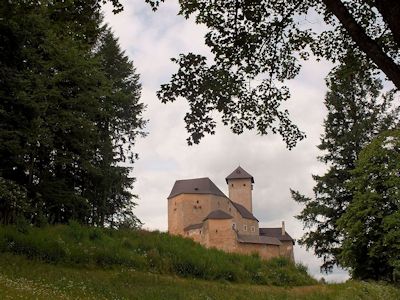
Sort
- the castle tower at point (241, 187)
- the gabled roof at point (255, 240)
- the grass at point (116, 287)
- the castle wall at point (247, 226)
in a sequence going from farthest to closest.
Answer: the castle tower at point (241, 187) → the castle wall at point (247, 226) → the gabled roof at point (255, 240) → the grass at point (116, 287)

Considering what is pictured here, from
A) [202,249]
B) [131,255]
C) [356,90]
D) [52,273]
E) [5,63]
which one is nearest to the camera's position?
[52,273]

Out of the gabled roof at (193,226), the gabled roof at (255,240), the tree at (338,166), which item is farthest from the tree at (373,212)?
the gabled roof at (193,226)

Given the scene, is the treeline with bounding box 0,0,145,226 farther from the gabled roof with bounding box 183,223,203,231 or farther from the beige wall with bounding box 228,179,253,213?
the beige wall with bounding box 228,179,253,213

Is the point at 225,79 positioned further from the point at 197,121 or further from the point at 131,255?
the point at 131,255

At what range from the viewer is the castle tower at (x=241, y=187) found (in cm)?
8412

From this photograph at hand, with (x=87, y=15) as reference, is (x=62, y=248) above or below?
below

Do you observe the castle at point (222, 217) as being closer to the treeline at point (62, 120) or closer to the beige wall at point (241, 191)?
the beige wall at point (241, 191)

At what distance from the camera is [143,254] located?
57.6 ft

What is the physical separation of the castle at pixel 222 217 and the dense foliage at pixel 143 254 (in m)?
44.5

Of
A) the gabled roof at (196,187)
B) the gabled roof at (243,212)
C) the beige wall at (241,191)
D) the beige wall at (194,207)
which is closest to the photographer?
the beige wall at (194,207)

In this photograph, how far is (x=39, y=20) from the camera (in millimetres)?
19750

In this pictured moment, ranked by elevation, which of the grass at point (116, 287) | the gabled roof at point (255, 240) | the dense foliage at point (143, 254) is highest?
the gabled roof at point (255, 240)

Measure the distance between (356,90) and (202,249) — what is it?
2039cm

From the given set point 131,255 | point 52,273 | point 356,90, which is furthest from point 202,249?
point 356,90
